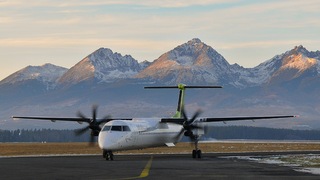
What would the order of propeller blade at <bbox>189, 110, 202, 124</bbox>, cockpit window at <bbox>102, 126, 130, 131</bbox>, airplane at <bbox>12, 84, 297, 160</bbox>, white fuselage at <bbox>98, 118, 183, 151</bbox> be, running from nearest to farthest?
1. white fuselage at <bbox>98, 118, 183, 151</bbox>
2. airplane at <bbox>12, 84, 297, 160</bbox>
3. cockpit window at <bbox>102, 126, 130, 131</bbox>
4. propeller blade at <bbox>189, 110, 202, 124</bbox>

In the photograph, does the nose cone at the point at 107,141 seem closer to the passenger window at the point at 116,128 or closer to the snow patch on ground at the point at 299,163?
the passenger window at the point at 116,128

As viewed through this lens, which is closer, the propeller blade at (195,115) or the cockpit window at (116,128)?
the cockpit window at (116,128)

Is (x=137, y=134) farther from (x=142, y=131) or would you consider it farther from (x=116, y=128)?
(x=116, y=128)

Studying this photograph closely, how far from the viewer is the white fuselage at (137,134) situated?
68375 mm

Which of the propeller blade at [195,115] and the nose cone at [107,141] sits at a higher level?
the propeller blade at [195,115]

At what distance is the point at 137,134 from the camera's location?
7238 centimetres

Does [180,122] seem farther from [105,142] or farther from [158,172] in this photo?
[158,172]

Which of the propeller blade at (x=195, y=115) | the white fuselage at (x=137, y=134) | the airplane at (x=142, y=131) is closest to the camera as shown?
the white fuselage at (x=137, y=134)

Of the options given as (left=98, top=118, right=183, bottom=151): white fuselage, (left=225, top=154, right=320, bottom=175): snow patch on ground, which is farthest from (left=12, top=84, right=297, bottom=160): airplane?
(left=225, top=154, right=320, bottom=175): snow patch on ground

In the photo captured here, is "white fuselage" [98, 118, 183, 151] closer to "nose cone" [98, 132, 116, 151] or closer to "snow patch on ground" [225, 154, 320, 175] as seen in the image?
"nose cone" [98, 132, 116, 151]

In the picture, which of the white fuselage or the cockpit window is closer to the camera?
the white fuselage

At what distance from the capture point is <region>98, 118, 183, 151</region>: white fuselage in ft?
224

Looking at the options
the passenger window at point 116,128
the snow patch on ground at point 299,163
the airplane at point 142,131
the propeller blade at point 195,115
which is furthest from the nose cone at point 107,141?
the snow patch on ground at point 299,163

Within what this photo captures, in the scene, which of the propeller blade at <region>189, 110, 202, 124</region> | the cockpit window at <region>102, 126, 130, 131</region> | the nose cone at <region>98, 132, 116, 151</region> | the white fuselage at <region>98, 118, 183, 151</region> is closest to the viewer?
the nose cone at <region>98, 132, 116, 151</region>
